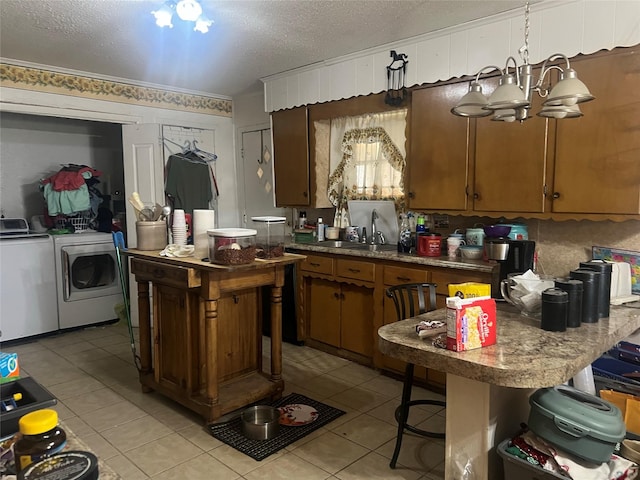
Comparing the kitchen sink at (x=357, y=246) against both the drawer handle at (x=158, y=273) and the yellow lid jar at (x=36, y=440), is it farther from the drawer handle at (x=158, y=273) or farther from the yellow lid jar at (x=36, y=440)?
the yellow lid jar at (x=36, y=440)

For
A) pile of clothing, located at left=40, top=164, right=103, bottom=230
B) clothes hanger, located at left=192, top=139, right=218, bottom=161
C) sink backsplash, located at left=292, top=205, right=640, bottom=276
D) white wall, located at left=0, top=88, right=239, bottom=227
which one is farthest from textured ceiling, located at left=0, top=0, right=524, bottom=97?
sink backsplash, located at left=292, top=205, right=640, bottom=276

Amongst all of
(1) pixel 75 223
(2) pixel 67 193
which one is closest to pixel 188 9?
(2) pixel 67 193

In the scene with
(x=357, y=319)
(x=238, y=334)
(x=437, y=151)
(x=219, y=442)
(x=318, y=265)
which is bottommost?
(x=219, y=442)

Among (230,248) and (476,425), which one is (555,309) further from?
(230,248)

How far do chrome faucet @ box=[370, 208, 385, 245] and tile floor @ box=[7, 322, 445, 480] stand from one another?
1087mm

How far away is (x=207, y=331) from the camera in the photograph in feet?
8.85

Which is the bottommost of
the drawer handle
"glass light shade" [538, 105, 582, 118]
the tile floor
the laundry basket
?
the tile floor

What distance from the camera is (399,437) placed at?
2395mm

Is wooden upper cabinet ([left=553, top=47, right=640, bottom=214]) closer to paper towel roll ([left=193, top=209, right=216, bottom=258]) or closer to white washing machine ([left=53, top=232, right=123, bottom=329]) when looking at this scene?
paper towel roll ([left=193, top=209, right=216, bottom=258])

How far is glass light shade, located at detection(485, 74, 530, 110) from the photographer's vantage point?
186 cm

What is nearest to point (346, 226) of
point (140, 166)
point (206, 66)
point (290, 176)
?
point (290, 176)

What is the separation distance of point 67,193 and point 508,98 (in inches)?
183

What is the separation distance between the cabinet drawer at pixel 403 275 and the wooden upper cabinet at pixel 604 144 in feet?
3.22

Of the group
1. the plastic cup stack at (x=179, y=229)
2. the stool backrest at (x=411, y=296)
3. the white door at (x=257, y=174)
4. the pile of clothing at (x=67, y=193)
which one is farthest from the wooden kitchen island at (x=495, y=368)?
the pile of clothing at (x=67, y=193)
